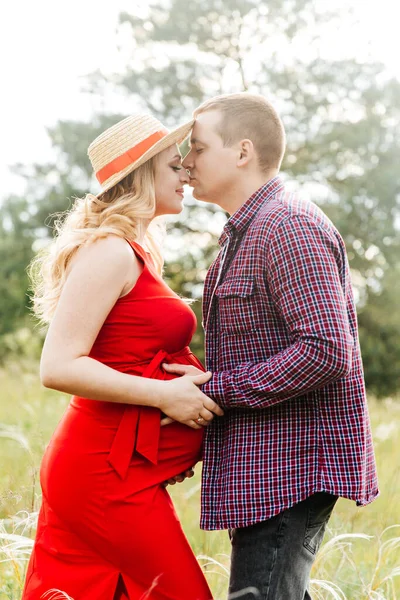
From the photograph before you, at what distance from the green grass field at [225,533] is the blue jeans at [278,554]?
38 cm

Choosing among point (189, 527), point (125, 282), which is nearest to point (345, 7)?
point (189, 527)

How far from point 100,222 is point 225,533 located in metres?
2.14

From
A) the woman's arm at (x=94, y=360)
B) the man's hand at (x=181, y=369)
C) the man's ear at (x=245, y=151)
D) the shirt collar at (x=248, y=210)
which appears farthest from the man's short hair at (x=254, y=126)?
the man's hand at (x=181, y=369)

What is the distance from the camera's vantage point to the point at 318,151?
1222 cm

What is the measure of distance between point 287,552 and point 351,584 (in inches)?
47.2

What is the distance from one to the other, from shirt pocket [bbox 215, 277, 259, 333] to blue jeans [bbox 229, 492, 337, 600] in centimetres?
63

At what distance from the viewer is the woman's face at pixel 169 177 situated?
312cm

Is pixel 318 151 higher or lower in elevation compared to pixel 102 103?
lower

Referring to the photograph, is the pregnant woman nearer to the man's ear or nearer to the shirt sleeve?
the shirt sleeve

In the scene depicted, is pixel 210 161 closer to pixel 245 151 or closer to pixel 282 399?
pixel 245 151

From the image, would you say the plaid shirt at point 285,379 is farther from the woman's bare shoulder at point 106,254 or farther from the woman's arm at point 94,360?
the woman's bare shoulder at point 106,254

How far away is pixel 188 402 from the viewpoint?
2.65m

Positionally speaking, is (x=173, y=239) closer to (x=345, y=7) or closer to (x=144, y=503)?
(x=345, y=7)

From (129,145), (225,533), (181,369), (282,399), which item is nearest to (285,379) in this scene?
(282,399)
